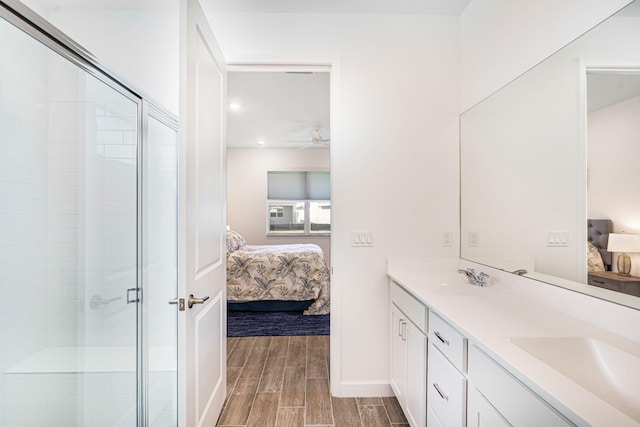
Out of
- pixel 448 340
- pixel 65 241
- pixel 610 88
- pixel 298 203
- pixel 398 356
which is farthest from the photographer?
pixel 298 203

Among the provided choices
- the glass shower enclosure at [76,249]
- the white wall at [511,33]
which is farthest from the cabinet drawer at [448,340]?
the glass shower enclosure at [76,249]

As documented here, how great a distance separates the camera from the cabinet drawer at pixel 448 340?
A: 1.14 m

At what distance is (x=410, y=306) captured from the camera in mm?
1706

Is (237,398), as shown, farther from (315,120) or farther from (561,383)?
(315,120)

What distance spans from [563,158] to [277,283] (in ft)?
10.9

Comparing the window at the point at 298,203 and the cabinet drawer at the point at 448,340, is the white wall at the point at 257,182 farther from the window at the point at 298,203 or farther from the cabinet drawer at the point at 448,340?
the cabinet drawer at the point at 448,340

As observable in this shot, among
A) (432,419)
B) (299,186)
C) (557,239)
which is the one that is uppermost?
(299,186)

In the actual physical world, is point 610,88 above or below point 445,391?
above

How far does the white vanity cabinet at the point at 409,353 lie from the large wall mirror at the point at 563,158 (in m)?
0.59

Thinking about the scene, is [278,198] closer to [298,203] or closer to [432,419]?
[298,203]

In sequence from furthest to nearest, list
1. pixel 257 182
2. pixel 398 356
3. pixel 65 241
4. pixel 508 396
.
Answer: pixel 257 182 < pixel 398 356 < pixel 65 241 < pixel 508 396

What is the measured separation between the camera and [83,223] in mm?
1838

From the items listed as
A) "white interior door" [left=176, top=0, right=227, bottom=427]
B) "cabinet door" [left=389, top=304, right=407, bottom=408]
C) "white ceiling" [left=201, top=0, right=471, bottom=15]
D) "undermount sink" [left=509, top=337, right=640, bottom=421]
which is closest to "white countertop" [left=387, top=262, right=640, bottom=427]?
"undermount sink" [left=509, top=337, right=640, bottom=421]

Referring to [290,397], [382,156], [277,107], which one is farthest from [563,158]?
[277,107]
